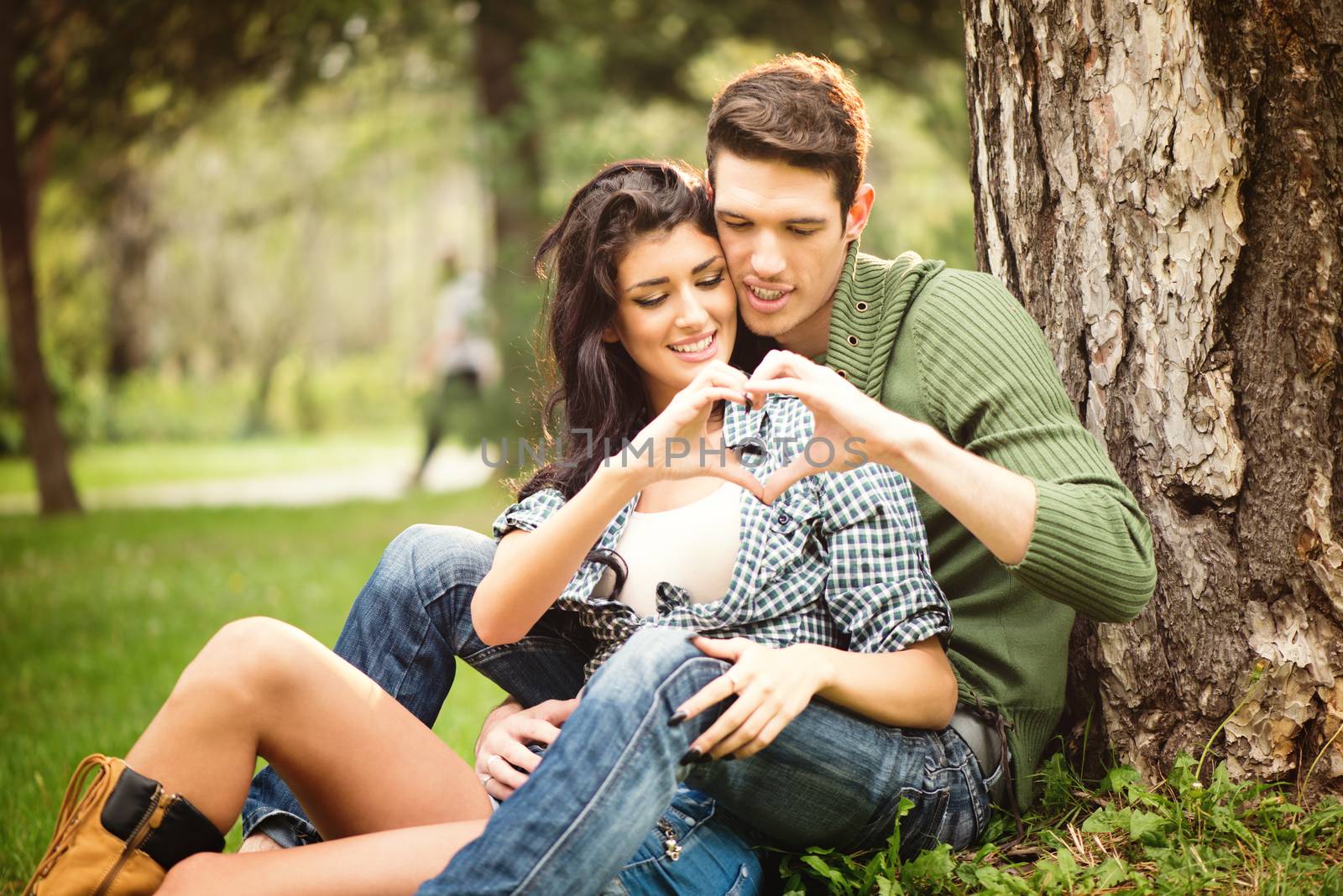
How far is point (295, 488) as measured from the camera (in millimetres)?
12680

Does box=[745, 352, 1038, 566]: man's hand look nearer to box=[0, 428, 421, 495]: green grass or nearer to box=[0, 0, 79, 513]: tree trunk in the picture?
box=[0, 0, 79, 513]: tree trunk

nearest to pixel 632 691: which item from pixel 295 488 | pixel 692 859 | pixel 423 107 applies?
pixel 692 859

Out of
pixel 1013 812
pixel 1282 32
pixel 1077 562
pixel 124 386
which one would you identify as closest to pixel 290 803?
pixel 1013 812

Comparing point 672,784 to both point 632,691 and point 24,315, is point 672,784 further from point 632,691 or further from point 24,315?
point 24,315

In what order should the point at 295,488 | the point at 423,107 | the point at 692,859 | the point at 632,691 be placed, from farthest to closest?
the point at 295,488
the point at 423,107
the point at 692,859
the point at 632,691

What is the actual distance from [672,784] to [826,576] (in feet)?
1.67

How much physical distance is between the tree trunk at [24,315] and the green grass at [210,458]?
3315 mm

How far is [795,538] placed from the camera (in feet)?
7.06

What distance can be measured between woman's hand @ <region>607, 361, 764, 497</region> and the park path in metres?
7.28

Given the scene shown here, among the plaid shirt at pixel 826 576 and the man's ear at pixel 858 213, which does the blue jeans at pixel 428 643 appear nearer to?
the plaid shirt at pixel 826 576

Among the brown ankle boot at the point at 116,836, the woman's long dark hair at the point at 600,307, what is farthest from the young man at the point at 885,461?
the brown ankle boot at the point at 116,836

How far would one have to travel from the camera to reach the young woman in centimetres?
180

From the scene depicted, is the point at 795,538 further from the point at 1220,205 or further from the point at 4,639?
the point at 4,639

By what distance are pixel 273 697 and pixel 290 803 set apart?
42cm
